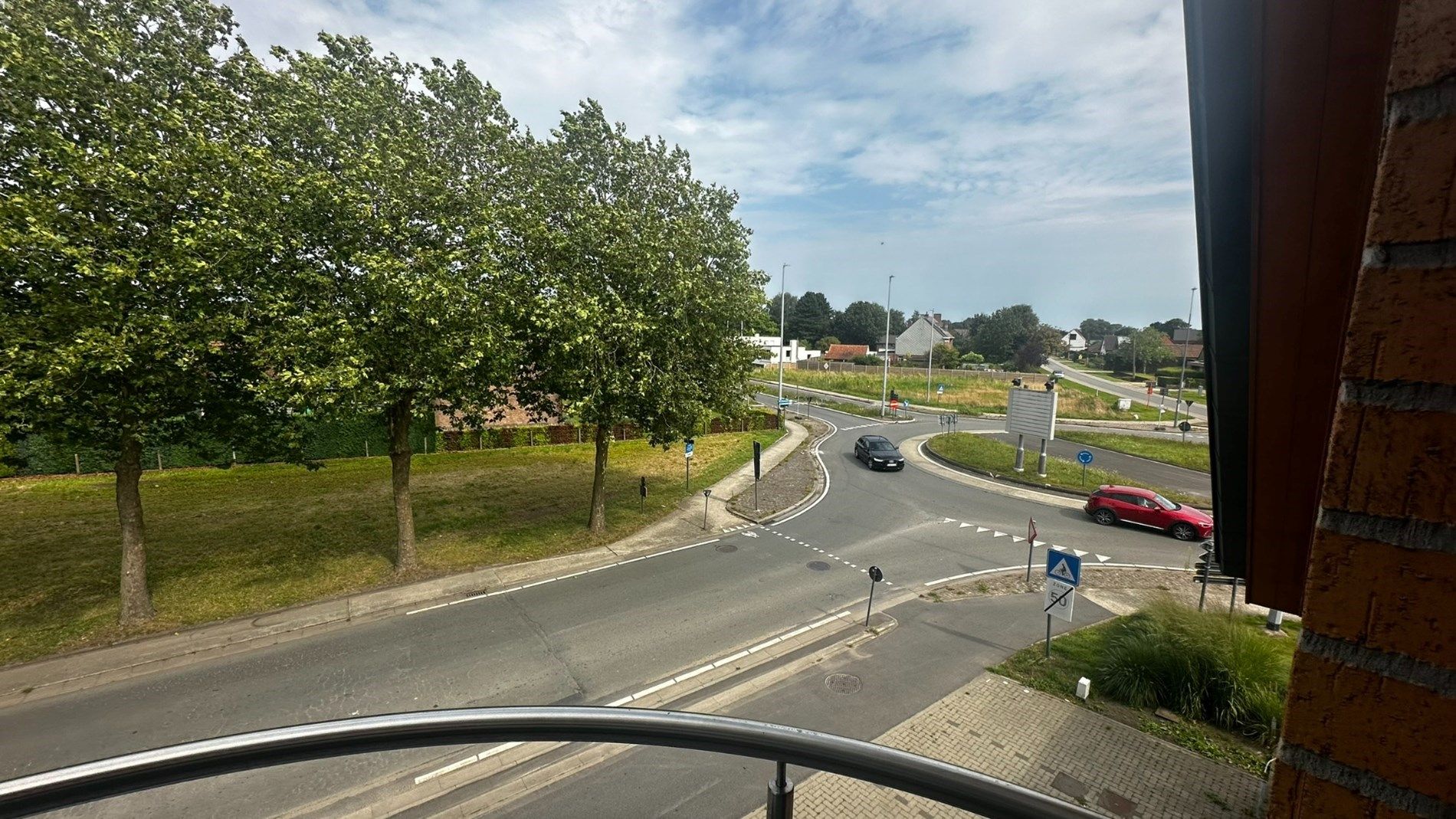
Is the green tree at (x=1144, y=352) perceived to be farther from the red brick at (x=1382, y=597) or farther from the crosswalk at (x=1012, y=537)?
the red brick at (x=1382, y=597)

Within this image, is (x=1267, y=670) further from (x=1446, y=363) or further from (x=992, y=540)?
(x=1446, y=363)

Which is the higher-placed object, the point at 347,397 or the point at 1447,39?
the point at 1447,39

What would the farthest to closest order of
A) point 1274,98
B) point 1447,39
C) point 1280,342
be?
point 1280,342
point 1274,98
point 1447,39

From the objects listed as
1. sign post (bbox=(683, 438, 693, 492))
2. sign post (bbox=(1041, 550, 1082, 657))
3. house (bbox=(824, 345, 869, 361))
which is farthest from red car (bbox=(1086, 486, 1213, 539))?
house (bbox=(824, 345, 869, 361))

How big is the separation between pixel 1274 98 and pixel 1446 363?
110cm

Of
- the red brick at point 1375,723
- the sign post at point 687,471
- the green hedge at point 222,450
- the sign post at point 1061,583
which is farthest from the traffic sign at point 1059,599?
the green hedge at point 222,450

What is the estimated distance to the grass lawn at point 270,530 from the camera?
1178 centimetres

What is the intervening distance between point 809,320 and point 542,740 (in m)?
106

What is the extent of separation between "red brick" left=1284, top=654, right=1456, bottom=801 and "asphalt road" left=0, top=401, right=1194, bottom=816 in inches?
292

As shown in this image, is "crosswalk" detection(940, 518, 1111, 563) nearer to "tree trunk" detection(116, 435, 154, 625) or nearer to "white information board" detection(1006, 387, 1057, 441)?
"white information board" detection(1006, 387, 1057, 441)

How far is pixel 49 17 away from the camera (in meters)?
8.68

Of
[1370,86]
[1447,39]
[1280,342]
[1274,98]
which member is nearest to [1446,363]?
[1447,39]

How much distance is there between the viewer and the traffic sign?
988cm

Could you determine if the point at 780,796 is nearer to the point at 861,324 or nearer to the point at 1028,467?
the point at 1028,467
